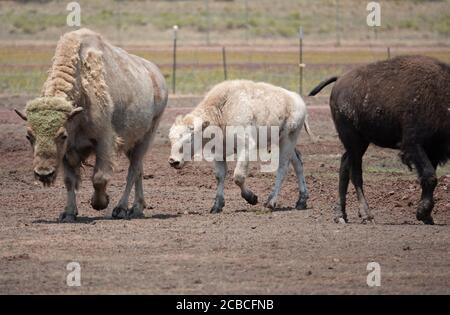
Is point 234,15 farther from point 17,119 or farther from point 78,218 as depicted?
point 78,218

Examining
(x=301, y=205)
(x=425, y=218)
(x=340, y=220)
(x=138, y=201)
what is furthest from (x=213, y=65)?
(x=425, y=218)

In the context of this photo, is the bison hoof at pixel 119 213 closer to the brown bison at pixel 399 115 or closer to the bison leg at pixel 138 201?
the bison leg at pixel 138 201

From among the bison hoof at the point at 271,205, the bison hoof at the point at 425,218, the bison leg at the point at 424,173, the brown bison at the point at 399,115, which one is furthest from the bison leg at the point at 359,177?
the bison hoof at the point at 271,205

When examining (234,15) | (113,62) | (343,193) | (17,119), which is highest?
(113,62)

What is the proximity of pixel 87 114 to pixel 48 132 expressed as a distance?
0.83 metres

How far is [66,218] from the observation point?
1468 centimetres

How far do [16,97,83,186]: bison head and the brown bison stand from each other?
138 inches

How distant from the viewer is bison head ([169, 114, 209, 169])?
1545cm

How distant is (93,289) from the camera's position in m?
10.3

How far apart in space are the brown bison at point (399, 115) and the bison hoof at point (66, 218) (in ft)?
11.3

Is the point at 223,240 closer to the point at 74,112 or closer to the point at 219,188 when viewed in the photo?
the point at 74,112

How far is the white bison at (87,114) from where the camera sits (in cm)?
1376
